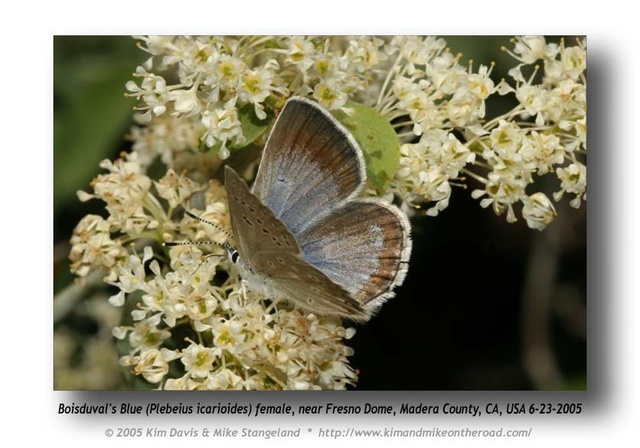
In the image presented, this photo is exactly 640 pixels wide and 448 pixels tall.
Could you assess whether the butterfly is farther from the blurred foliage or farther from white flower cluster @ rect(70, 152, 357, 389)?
the blurred foliage

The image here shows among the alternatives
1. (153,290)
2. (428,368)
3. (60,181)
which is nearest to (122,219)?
(153,290)

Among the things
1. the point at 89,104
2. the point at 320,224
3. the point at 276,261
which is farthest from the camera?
the point at 89,104

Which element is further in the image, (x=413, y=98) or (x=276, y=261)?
(x=413, y=98)

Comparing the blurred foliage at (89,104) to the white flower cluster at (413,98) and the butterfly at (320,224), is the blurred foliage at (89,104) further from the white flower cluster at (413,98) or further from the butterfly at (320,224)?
the butterfly at (320,224)

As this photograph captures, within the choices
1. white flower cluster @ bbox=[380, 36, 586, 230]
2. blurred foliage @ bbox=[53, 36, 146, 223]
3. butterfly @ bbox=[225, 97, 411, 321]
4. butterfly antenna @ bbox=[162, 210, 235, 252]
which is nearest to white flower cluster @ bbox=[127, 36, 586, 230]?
white flower cluster @ bbox=[380, 36, 586, 230]

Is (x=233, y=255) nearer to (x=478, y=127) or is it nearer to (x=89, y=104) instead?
(x=478, y=127)

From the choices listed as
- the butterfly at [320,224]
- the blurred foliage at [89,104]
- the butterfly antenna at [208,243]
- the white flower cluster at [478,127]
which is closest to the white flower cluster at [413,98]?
the white flower cluster at [478,127]

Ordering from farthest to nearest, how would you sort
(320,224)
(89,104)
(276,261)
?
(89,104) → (320,224) → (276,261)

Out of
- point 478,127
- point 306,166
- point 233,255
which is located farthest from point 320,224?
point 478,127
